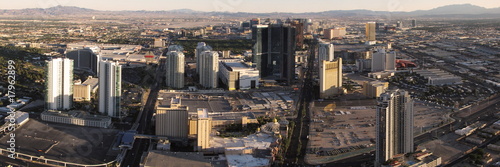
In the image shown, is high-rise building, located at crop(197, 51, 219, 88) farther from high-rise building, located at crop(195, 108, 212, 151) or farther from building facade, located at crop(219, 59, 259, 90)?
high-rise building, located at crop(195, 108, 212, 151)

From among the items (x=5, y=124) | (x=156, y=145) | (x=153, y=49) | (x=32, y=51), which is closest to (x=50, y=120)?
(x=5, y=124)

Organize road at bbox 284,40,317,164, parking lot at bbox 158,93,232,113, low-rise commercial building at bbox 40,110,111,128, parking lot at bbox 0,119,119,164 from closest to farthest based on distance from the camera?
parking lot at bbox 0,119,119,164
road at bbox 284,40,317,164
low-rise commercial building at bbox 40,110,111,128
parking lot at bbox 158,93,232,113

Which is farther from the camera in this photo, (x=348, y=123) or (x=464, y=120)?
(x=464, y=120)

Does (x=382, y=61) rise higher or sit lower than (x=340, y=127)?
higher

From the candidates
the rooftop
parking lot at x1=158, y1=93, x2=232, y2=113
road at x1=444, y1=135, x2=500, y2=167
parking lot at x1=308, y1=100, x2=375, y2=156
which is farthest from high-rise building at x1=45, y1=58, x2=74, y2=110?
road at x1=444, y1=135, x2=500, y2=167

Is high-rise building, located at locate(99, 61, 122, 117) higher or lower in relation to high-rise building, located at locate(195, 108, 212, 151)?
higher

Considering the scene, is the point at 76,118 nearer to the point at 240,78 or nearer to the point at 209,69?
the point at 209,69

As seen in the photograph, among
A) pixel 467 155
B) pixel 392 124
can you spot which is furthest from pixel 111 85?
pixel 467 155

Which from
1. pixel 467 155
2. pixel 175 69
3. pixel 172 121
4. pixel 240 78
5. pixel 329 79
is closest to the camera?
pixel 467 155
